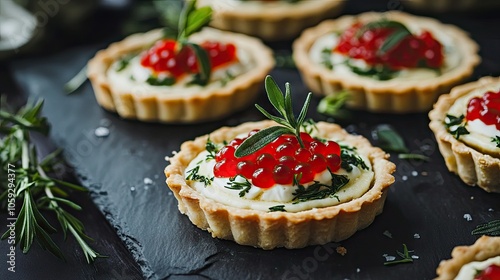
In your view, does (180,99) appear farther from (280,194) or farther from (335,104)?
(280,194)

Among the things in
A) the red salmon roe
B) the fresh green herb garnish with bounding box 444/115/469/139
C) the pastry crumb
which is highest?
the red salmon roe

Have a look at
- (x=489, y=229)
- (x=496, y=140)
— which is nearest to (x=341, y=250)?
(x=489, y=229)

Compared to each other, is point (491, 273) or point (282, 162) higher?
point (282, 162)

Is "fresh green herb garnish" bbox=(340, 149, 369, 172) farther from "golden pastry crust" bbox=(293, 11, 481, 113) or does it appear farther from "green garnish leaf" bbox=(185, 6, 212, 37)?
"green garnish leaf" bbox=(185, 6, 212, 37)

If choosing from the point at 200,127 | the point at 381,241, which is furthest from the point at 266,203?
the point at 200,127

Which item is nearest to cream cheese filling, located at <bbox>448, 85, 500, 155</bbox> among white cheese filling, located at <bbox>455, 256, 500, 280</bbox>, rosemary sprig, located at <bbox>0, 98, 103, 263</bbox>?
white cheese filling, located at <bbox>455, 256, 500, 280</bbox>

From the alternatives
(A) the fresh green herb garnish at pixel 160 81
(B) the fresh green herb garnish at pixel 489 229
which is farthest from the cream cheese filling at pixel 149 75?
(B) the fresh green herb garnish at pixel 489 229
